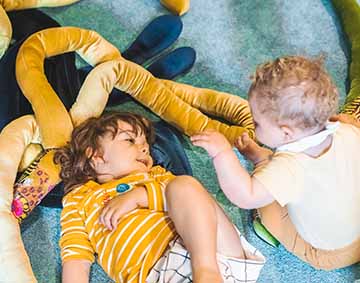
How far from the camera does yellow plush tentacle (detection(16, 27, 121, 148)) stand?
3.98 feet

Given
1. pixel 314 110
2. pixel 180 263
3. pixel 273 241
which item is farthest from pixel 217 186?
pixel 314 110

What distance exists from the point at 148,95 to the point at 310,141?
0.45m

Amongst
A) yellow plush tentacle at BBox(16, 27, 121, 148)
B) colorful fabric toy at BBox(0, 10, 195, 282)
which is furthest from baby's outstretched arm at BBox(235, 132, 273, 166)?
yellow plush tentacle at BBox(16, 27, 121, 148)

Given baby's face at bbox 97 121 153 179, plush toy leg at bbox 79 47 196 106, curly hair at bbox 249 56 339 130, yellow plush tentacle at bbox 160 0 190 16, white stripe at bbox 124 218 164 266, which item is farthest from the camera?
yellow plush tentacle at bbox 160 0 190 16

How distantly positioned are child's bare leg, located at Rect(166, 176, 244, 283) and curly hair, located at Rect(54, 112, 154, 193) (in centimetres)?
19

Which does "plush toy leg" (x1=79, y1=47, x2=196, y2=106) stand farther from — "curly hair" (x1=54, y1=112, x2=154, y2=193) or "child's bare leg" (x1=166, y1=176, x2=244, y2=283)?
"child's bare leg" (x1=166, y1=176, x2=244, y2=283)

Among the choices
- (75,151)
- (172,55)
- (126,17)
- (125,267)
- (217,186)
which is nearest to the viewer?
(125,267)

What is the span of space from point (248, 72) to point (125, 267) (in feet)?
2.03

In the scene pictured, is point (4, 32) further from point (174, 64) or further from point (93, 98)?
point (174, 64)

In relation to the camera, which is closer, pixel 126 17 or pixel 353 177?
pixel 353 177

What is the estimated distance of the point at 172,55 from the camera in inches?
57.1

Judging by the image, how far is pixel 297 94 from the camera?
95cm

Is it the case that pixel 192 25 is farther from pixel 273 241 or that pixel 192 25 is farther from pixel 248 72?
pixel 273 241

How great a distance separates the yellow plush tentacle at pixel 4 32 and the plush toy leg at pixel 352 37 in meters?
0.70
